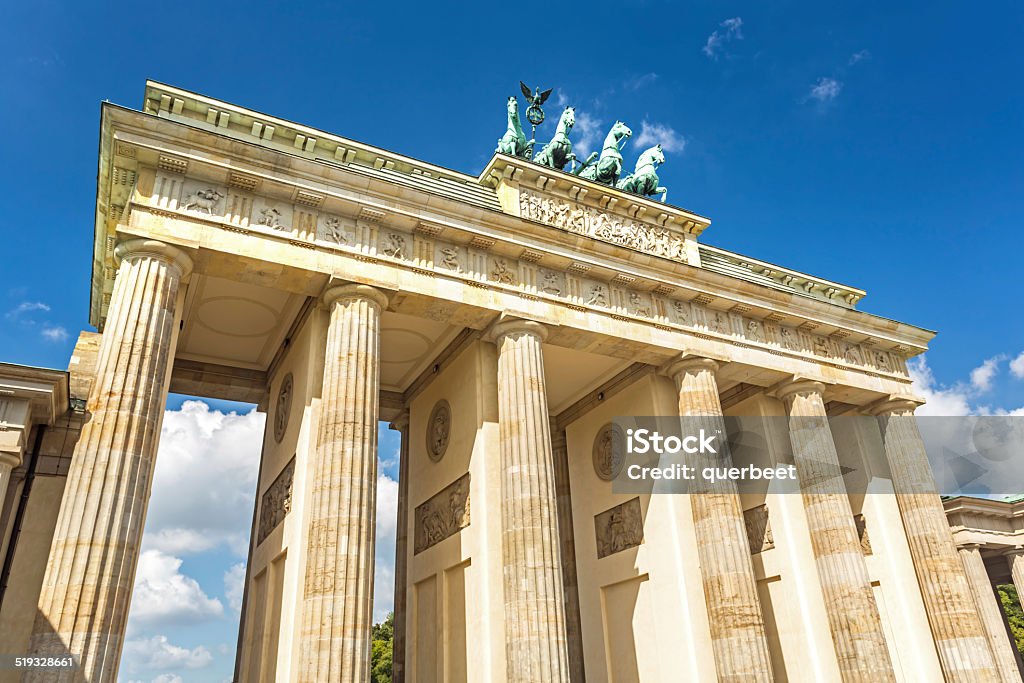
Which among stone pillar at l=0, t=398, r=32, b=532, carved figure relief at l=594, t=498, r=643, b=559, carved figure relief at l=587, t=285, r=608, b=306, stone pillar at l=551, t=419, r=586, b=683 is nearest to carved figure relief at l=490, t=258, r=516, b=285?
carved figure relief at l=587, t=285, r=608, b=306

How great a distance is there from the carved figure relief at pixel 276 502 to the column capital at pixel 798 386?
46.4 feet

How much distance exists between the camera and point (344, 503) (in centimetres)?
1352

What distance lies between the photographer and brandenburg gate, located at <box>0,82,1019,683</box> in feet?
43.1

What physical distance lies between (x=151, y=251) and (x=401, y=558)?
1116cm

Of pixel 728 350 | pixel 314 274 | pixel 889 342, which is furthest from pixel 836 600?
pixel 314 274

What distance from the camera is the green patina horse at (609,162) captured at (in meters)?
22.6

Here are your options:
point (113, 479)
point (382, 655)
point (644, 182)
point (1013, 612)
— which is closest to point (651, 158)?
point (644, 182)

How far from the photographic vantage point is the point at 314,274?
607 inches

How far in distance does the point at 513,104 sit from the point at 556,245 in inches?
239

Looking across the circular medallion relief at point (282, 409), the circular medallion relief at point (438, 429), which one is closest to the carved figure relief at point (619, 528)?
the circular medallion relief at point (438, 429)

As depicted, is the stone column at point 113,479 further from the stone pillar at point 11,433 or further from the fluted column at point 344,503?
the fluted column at point 344,503

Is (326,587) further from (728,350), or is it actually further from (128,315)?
(728,350)

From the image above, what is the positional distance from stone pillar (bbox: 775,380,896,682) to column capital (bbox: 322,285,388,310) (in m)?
12.8

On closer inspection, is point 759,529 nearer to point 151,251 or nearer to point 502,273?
point 502,273
